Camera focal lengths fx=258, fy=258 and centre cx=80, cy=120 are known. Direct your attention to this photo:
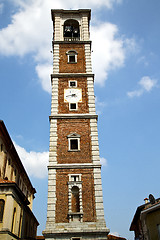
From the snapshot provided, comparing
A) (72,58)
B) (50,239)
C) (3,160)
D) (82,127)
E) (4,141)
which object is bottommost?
(50,239)

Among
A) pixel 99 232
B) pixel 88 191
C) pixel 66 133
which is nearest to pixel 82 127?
pixel 66 133

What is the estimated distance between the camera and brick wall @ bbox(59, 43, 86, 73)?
2853 cm

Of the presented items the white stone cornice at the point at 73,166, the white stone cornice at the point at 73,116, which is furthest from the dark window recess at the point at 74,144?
the white stone cornice at the point at 73,116

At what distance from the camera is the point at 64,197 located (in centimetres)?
2072

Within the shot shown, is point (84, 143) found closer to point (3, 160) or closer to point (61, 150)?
point (61, 150)

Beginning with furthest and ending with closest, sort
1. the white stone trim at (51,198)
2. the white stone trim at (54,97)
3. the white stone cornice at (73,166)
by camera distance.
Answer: the white stone trim at (54,97), the white stone cornice at (73,166), the white stone trim at (51,198)

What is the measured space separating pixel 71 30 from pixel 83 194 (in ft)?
70.0

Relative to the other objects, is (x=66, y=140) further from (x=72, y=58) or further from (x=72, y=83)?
(x=72, y=58)

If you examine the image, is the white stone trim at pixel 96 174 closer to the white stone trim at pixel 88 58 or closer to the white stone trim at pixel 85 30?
the white stone trim at pixel 88 58

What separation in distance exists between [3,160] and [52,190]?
4.90 m

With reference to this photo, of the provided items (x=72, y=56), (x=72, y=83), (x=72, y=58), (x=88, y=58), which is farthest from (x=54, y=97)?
(x=88, y=58)

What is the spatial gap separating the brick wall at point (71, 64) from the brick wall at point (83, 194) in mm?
11832

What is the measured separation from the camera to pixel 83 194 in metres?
20.9

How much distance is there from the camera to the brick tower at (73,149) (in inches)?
769
